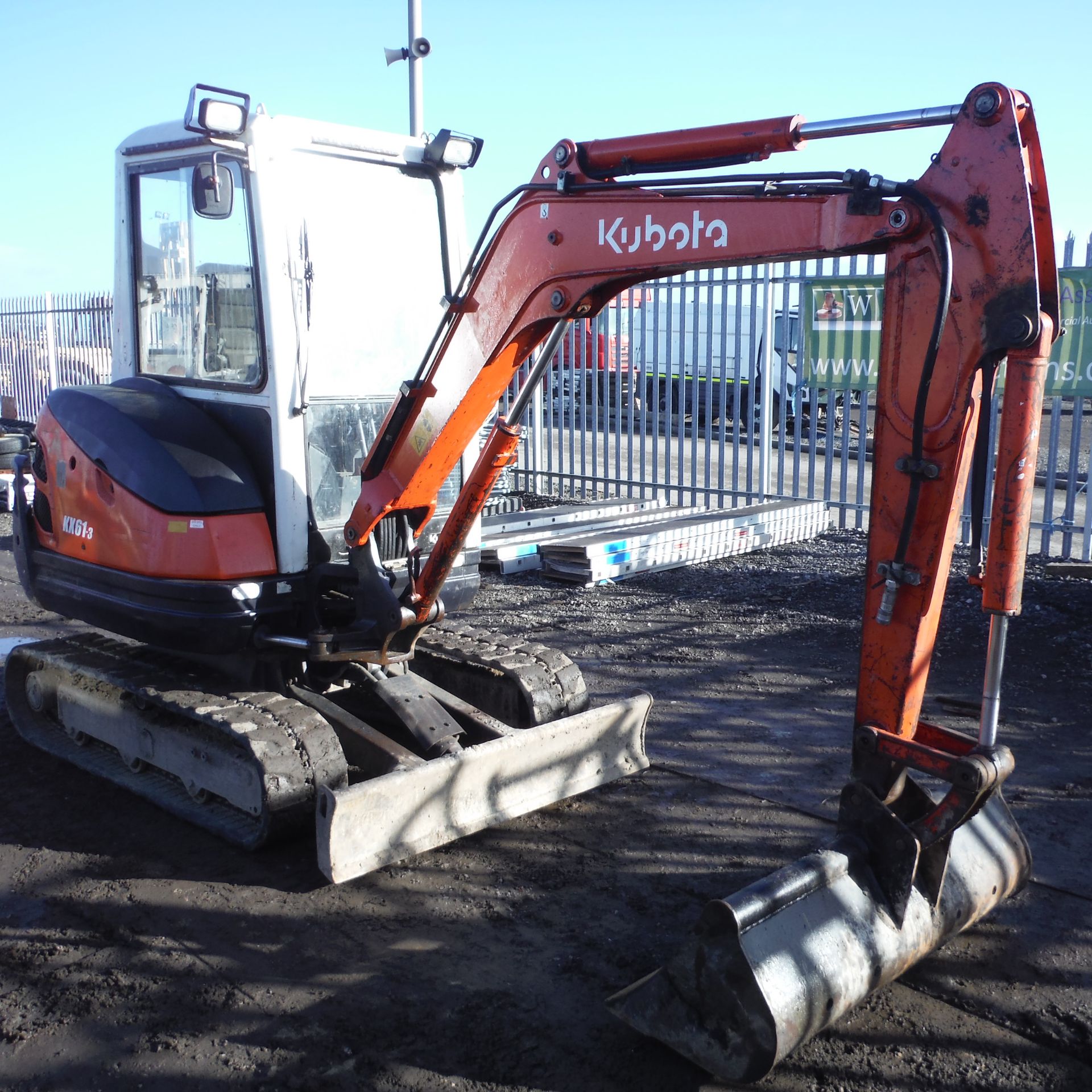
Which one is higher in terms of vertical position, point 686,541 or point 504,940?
point 686,541

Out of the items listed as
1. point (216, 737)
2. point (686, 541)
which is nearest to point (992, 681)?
point (216, 737)

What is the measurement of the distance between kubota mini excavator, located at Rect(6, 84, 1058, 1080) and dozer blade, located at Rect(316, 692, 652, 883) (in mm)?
14

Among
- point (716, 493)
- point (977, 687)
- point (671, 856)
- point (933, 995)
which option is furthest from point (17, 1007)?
point (716, 493)

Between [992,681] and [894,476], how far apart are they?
0.67 metres

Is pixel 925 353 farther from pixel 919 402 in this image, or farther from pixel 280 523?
pixel 280 523

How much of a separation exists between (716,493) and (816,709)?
238 inches

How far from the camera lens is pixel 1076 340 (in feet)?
→ 30.6

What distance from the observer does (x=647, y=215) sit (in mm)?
3754

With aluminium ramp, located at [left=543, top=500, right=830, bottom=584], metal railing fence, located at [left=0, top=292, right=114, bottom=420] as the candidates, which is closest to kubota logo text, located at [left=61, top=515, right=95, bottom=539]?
aluminium ramp, located at [left=543, top=500, right=830, bottom=584]

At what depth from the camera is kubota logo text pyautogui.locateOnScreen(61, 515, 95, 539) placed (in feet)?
16.7

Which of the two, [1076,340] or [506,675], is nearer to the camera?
[506,675]

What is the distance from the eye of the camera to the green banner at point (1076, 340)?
364 inches

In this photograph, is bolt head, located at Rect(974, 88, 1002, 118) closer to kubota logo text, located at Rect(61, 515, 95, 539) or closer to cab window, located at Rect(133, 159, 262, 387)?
cab window, located at Rect(133, 159, 262, 387)

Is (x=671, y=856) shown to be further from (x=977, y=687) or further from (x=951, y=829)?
(x=977, y=687)
